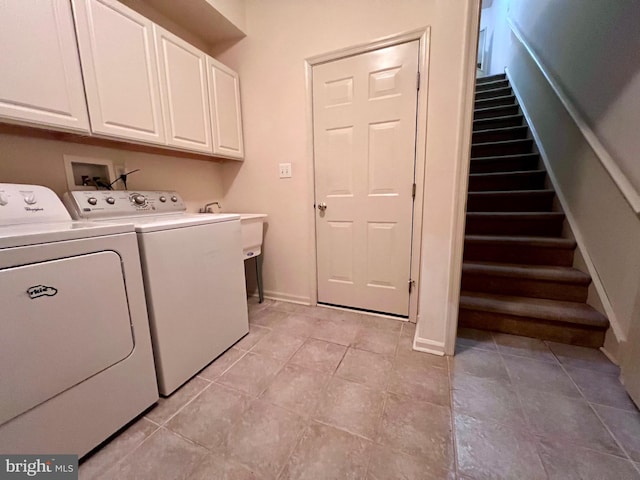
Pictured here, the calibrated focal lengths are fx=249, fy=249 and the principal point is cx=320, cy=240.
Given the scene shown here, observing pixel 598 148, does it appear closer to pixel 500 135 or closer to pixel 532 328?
pixel 532 328

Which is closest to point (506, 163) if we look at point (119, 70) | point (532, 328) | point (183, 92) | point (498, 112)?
point (498, 112)

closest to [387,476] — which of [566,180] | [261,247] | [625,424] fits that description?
[625,424]

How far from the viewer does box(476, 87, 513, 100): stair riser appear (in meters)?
3.37

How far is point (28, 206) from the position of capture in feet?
3.75

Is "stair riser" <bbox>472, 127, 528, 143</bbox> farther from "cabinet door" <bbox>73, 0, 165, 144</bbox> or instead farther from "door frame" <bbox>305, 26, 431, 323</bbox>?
"cabinet door" <bbox>73, 0, 165, 144</bbox>

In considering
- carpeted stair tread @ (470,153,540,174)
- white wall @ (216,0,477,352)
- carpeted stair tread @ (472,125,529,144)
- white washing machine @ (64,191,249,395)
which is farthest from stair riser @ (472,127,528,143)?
white washing machine @ (64,191,249,395)

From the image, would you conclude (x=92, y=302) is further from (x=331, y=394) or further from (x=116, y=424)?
(x=331, y=394)

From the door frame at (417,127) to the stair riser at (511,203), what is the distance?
1.02 m

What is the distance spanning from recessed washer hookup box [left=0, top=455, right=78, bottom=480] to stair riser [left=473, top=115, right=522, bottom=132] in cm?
418

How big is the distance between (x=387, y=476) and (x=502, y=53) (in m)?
5.40

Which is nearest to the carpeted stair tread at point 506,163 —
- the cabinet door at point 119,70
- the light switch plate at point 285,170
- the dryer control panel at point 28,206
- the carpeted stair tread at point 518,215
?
the carpeted stair tread at point 518,215

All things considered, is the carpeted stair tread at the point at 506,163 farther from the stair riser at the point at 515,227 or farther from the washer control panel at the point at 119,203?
the washer control panel at the point at 119,203

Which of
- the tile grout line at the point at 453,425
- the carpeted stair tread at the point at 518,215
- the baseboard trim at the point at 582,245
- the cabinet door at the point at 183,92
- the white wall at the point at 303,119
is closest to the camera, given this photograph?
the tile grout line at the point at 453,425

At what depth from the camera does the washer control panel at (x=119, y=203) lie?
1323mm
